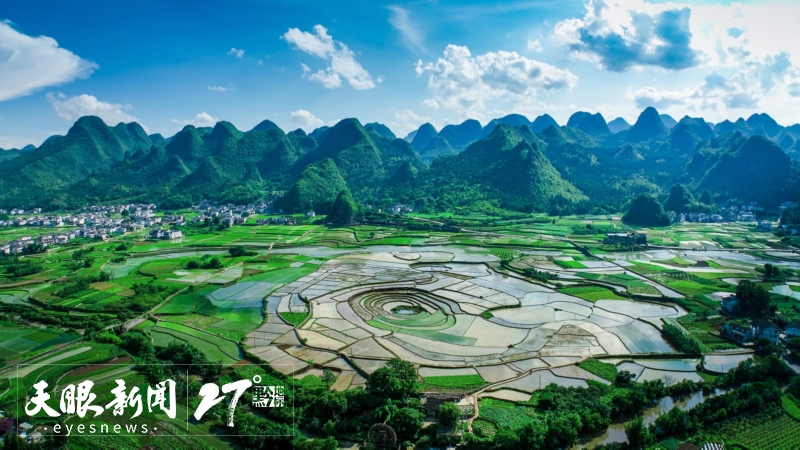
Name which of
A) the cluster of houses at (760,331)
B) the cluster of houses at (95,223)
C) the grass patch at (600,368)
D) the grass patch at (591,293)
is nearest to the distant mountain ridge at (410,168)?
the cluster of houses at (95,223)

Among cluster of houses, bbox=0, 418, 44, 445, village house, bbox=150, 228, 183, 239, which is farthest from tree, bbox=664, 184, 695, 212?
cluster of houses, bbox=0, 418, 44, 445

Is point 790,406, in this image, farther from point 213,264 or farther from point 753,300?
point 213,264

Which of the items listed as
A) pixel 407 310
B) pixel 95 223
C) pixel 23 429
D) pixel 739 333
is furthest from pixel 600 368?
pixel 95 223

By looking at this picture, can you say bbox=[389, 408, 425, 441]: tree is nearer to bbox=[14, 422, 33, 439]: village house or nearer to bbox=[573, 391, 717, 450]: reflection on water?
bbox=[573, 391, 717, 450]: reflection on water

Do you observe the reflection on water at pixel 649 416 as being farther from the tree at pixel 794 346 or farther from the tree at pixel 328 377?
the tree at pixel 328 377

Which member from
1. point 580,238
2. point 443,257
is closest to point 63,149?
point 443,257

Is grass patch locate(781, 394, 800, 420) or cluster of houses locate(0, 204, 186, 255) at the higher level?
cluster of houses locate(0, 204, 186, 255)
